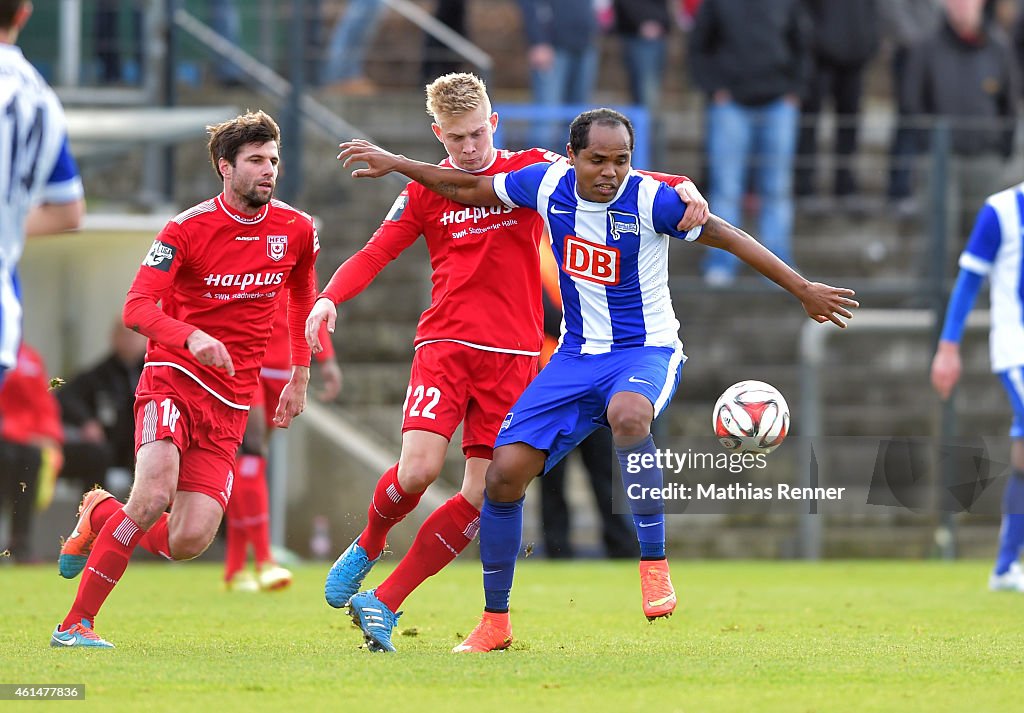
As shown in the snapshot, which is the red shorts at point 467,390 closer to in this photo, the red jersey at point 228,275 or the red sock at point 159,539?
the red jersey at point 228,275

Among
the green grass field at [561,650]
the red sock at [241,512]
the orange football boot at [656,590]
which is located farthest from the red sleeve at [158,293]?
the red sock at [241,512]

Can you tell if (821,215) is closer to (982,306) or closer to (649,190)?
(982,306)

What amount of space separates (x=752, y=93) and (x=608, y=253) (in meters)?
7.91

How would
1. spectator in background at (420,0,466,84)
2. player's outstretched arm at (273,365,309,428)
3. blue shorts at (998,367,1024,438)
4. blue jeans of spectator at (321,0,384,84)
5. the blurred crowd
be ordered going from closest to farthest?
player's outstretched arm at (273,365,309,428)
blue shorts at (998,367,1024,438)
the blurred crowd
spectator in background at (420,0,466,84)
blue jeans of spectator at (321,0,384,84)

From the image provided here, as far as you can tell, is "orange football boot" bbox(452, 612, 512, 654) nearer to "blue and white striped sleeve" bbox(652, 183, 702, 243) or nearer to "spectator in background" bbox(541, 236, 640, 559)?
"blue and white striped sleeve" bbox(652, 183, 702, 243)

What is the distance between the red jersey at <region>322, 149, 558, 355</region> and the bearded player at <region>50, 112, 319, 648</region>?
41cm

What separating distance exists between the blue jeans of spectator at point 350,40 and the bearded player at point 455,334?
28.0 ft

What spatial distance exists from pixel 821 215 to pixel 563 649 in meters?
9.54

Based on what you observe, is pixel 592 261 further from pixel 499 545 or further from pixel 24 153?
pixel 24 153

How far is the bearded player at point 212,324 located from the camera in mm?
7203

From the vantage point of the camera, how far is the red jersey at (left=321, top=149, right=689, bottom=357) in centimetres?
735

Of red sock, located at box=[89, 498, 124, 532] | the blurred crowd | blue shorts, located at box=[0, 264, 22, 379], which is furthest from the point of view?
the blurred crowd

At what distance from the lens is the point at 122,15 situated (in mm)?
14883

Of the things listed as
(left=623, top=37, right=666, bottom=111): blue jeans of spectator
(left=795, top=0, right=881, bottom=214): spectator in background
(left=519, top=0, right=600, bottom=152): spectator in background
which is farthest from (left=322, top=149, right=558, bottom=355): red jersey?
(left=795, top=0, right=881, bottom=214): spectator in background
